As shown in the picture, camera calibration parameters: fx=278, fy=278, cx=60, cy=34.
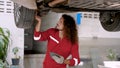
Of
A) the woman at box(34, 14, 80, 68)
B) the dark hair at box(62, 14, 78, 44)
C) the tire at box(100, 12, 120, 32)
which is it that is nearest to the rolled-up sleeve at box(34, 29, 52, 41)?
the woman at box(34, 14, 80, 68)

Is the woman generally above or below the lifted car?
below

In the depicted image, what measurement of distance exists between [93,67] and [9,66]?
76.6 inches

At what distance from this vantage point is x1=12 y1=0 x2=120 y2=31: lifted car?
9.36 feet

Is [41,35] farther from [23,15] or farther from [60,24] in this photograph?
[23,15]

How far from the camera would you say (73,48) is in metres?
3.87

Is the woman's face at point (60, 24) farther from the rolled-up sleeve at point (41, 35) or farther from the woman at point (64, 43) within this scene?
the rolled-up sleeve at point (41, 35)

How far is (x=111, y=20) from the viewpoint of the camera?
4.04 m

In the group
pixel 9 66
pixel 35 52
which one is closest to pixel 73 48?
pixel 9 66

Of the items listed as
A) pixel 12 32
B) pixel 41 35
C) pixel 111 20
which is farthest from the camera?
pixel 12 32

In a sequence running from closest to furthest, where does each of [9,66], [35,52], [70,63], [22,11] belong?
1. [22,11]
2. [70,63]
3. [9,66]
4. [35,52]

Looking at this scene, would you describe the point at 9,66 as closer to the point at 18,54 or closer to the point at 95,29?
the point at 18,54

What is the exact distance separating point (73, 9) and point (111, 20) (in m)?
0.88

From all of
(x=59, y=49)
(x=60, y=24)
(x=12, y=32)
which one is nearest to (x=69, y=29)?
(x=60, y=24)

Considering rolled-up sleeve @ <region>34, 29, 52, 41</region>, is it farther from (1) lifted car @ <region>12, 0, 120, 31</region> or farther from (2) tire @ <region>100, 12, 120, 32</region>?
(2) tire @ <region>100, 12, 120, 32</region>
